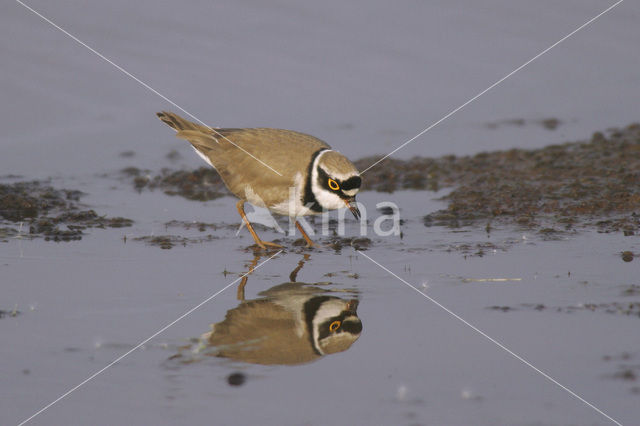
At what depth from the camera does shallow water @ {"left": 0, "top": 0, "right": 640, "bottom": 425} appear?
→ 5.15 meters

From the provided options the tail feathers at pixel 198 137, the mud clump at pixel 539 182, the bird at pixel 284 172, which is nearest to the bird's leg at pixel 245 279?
the bird at pixel 284 172

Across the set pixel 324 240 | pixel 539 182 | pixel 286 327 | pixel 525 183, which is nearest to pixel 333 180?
pixel 324 240

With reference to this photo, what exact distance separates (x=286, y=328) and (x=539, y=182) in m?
5.52

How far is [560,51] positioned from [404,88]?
3.51 meters

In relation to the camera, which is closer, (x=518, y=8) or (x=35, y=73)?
(x=35, y=73)

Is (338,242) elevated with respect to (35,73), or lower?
lower

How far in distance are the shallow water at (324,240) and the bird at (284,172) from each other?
0.50 metres

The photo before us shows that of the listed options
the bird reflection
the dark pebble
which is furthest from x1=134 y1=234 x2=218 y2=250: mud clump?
the dark pebble

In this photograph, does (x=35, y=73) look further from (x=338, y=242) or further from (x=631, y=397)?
(x=631, y=397)

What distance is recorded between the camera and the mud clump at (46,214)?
895cm

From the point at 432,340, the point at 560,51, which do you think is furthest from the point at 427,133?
the point at 432,340

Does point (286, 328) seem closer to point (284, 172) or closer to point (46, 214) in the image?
point (284, 172)

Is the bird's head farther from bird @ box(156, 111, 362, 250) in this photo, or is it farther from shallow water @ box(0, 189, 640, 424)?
shallow water @ box(0, 189, 640, 424)

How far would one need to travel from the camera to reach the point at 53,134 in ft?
42.5
